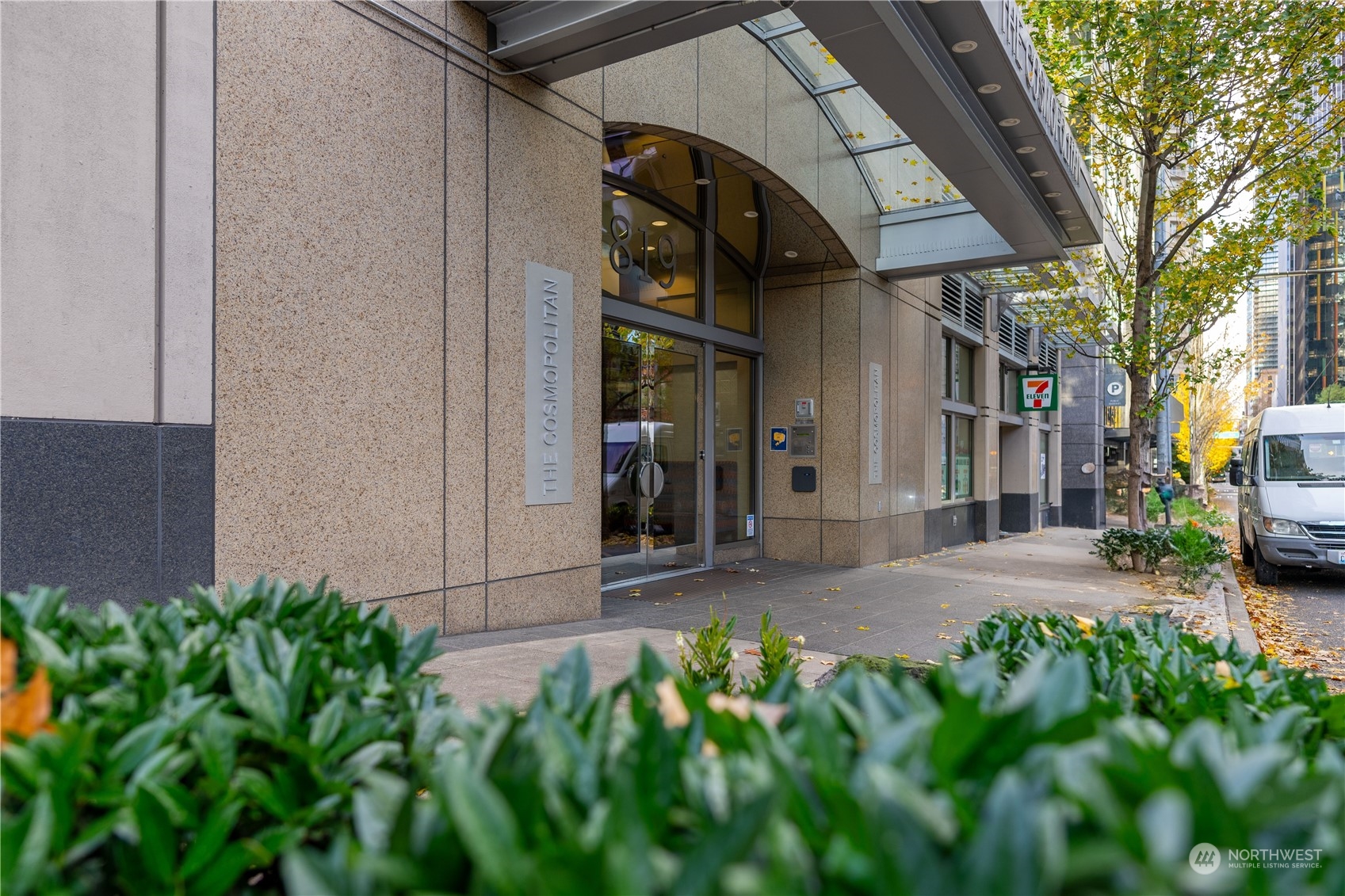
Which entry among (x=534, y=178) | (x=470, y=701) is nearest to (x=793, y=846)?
(x=470, y=701)

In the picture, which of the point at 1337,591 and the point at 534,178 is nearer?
the point at 534,178

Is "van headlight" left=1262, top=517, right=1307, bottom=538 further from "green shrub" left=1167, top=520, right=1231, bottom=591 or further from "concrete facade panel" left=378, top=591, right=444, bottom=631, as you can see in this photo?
"concrete facade panel" left=378, top=591, right=444, bottom=631

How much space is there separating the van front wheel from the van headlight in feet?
1.49

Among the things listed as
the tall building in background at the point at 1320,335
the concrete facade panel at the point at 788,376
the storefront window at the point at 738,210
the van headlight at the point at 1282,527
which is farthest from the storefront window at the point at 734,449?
the tall building in background at the point at 1320,335

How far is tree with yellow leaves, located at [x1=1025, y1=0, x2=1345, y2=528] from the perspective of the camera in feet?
33.2

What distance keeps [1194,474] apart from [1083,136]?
92.7 ft

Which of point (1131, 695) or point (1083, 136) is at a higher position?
point (1083, 136)

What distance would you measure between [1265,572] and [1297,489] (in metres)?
1.31

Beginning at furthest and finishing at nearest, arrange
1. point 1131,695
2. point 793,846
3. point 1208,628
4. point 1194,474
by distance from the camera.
→ point 1194,474
point 1208,628
point 1131,695
point 793,846

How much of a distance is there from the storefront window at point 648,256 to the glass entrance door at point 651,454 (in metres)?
0.48

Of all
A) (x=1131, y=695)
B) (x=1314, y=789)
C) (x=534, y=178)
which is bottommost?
(x=1131, y=695)

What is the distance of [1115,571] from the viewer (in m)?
12.3

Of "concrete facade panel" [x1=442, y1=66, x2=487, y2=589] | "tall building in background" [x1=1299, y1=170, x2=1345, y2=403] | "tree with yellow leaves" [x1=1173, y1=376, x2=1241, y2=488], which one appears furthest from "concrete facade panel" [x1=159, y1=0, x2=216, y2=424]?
"tall building in background" [x1=1299, y1=170, x2=1345, y2=403]

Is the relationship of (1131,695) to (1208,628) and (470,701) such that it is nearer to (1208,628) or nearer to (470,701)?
(470,701)
